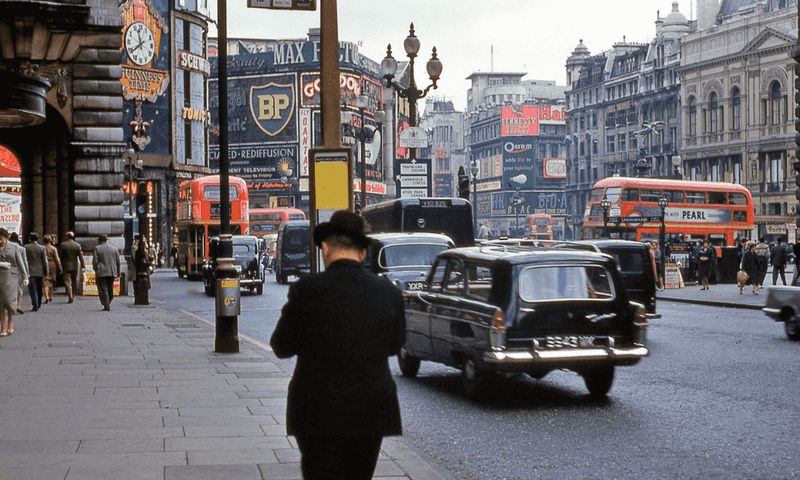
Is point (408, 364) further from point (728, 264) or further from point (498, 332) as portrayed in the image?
point (728, 264)

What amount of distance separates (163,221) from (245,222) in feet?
78.2

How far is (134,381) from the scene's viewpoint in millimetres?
11578

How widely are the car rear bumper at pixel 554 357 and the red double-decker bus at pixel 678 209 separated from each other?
3436 cm

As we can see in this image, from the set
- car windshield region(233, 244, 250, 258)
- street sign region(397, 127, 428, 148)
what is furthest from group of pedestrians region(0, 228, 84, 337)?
street sign region(397, 127, 428, 148)

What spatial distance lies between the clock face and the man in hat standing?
57624mm

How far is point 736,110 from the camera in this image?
3349 inches

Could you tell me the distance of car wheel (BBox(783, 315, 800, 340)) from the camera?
1755 cm

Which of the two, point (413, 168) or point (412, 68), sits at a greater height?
point (412, 68)

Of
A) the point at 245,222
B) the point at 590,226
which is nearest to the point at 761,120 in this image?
the point at 590,226

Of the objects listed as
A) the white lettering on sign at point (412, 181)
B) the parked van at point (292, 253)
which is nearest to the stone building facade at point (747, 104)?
the parked van at point (292, 253)

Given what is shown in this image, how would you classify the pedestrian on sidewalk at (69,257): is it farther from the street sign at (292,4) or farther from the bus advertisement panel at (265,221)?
the bus advertisement panel at (265,221)

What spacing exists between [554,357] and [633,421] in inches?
47.5

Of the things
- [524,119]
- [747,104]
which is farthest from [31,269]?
[524,119]

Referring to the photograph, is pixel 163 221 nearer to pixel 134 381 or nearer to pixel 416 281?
pixel 416 281
